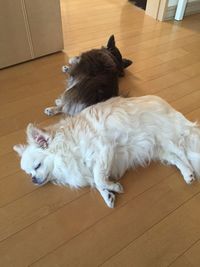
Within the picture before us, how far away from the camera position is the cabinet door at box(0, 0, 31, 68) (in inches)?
93.6

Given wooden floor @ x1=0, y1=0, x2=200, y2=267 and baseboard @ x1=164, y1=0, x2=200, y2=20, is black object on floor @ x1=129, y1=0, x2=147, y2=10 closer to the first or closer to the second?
baseboard @ x1=164, y1=0, x2=200, y2=20

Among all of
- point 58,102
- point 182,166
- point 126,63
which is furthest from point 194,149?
point 126,63

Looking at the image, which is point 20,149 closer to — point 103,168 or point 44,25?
point 103,168

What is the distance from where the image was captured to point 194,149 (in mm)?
1726

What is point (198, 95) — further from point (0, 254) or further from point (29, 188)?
point (0, 254)

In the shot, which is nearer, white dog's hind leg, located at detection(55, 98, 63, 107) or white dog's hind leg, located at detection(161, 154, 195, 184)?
white dog's hind leg, located at detection(161, 154, 195, 184)

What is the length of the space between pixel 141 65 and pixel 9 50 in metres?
1.34

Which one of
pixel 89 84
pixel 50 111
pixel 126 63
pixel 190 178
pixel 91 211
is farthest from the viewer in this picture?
pixel 126 63

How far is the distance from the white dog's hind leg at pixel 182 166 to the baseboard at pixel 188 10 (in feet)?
8.57

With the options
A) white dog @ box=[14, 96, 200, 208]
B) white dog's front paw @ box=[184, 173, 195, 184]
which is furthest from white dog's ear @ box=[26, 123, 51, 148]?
white dog's front paw @ box=[184, 173, 195, 184]

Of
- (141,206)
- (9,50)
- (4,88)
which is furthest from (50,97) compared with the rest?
(141,206)

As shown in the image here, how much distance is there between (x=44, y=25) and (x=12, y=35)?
0.34 metres

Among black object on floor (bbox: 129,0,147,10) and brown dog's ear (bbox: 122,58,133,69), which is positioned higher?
brown dog's ear (bbox: 122,58,133,69)

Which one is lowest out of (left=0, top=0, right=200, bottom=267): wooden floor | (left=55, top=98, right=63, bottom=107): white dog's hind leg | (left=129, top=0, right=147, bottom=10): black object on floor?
(left=0, top=0, right=200, bottom=267): wooden floor
